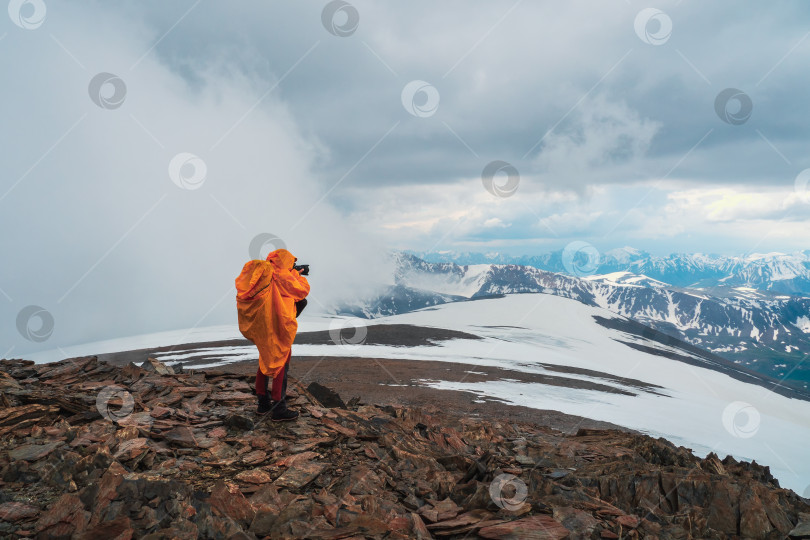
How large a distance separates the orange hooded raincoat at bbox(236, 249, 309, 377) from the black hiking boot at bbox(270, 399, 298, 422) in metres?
0.77

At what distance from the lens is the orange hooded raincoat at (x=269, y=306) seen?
366 inches

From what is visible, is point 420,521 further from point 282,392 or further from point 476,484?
point 282,392

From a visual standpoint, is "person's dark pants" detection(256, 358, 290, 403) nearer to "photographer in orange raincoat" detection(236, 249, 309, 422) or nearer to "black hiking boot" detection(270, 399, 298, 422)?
"photographer in orange raincoat" detection(236, 249, 309, 422)

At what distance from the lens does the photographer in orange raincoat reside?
30.6ft

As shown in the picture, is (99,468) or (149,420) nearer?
(99,468)

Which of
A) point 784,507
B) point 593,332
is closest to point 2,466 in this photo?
point 784,507

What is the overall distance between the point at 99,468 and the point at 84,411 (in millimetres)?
3304

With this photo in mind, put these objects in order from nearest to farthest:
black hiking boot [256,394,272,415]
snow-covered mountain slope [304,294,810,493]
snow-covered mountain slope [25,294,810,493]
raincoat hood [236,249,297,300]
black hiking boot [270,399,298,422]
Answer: raincoat hood [236,249,297,300], black hiking boot [270,399,298,422], black hiking boot [256,394,272,415], snow-covered mountain slope [304,294,810,493], snow-covered mountain slope [25,294,810,493]

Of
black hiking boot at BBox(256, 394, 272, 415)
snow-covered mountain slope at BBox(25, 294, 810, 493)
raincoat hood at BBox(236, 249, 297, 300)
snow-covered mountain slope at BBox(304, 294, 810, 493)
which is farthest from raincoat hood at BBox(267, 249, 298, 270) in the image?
snow-covered mountain slope at BBox(304, 294, 810, 493)

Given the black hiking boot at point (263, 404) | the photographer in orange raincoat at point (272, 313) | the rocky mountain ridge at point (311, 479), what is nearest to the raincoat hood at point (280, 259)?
the photographer in orange raincoat at point (272, 313)

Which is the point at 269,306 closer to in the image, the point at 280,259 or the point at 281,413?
the point at 280,259

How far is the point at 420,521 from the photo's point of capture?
585cm

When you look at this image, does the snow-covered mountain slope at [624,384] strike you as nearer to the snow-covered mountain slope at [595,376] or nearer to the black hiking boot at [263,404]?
the snow-covered mountain slope at [595,376]

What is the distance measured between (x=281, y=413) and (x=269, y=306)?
7.74ft
